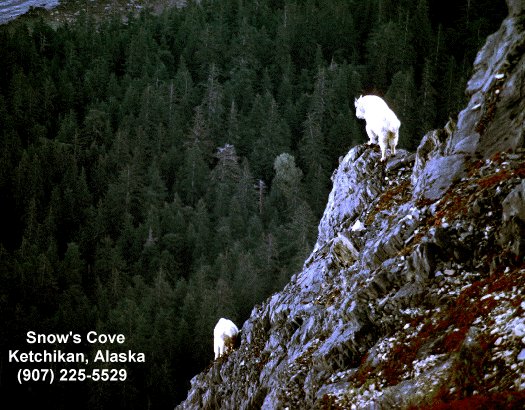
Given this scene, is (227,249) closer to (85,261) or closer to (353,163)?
(85,261)

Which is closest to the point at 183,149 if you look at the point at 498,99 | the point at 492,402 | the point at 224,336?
the point at 224,336

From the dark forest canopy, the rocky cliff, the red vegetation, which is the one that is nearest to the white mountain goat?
the rocky cliff

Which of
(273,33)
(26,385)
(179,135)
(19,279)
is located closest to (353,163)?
(26,385)

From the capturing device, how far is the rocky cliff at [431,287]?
1085cm

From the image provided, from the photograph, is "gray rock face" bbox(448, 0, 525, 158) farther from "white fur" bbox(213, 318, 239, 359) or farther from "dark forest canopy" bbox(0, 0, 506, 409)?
"dark forest canopy" bbox(0, 0, 506, 409)

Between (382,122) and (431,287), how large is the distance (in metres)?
8.15

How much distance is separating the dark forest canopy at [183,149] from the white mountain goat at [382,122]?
4486 centimetres

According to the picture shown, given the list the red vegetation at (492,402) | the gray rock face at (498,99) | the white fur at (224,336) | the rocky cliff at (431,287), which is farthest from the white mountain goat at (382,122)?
the red vegetation at (492,402)

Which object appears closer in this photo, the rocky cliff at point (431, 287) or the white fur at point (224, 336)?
the rocky cliff at point (431, 287)

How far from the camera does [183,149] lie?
107m

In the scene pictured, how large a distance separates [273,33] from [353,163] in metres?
116

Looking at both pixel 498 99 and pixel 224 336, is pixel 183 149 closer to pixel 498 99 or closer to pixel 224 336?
pixel 224 336

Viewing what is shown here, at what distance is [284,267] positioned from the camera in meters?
73.2

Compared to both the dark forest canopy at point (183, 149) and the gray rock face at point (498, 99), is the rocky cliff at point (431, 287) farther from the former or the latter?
the dark forest canopy at point (183, 149)
